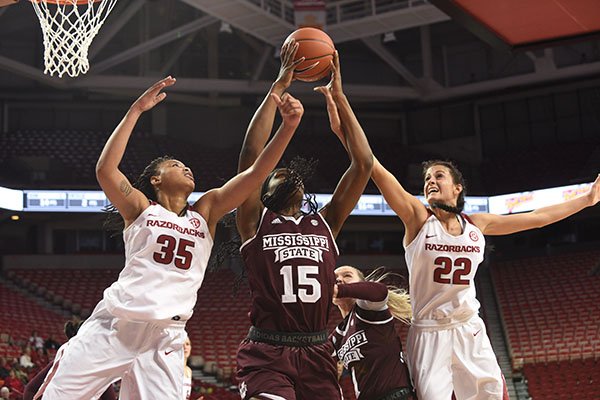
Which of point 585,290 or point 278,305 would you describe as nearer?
point 278,305

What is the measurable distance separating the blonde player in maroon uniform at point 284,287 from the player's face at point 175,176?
30 cm

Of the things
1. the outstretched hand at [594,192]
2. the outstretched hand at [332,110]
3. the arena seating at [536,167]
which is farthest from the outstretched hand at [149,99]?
the arena seating at [536,167]

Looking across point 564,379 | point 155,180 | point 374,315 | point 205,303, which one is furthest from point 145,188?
point 205,303

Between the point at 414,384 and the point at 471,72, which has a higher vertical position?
the point at 471,72

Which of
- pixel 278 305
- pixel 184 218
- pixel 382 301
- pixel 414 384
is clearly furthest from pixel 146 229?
pixel 414 384

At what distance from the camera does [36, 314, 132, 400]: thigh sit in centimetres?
414

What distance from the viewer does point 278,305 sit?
4.18 m

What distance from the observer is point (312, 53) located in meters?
4.61

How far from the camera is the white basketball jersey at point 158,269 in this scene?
4223 mm

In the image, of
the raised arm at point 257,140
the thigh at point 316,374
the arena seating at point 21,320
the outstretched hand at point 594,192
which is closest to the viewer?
the thigh at point 316,374

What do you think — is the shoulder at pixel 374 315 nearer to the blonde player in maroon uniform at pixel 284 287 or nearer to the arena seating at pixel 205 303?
the blonde player in maroon uniform at pixel 284 287

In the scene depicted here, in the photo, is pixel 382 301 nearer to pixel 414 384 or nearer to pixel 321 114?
pixel 414 384

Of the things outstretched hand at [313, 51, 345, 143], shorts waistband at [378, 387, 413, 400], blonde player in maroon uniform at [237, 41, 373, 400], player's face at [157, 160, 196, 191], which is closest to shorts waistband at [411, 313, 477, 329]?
shorts waistband at [378, 387, 413, 400]

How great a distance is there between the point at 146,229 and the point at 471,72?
2239cm
